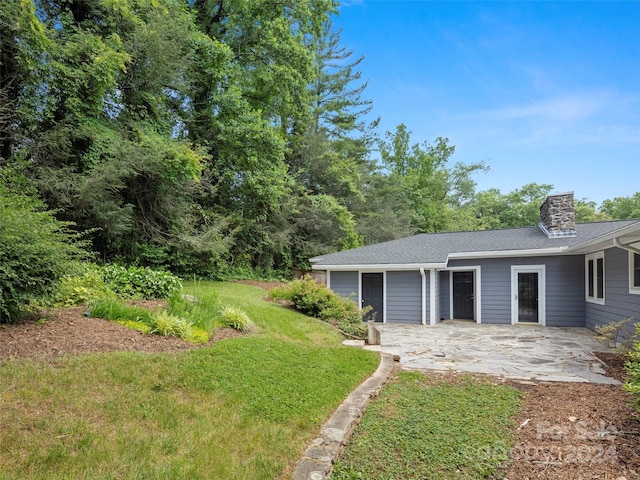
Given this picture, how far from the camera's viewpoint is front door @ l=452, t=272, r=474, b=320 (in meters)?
11.8

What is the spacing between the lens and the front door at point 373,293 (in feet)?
37.4

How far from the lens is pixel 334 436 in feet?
9.67

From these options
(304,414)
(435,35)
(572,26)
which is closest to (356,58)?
(435,35)

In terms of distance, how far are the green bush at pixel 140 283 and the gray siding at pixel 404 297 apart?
22.3 feet

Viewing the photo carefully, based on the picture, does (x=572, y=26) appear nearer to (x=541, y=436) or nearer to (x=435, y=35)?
(x=435, y=35)

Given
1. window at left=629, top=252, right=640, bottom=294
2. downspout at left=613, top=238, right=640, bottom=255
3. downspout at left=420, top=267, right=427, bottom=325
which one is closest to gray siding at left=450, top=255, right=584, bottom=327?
downspout at left=420, top=267, right=427, bottom=325

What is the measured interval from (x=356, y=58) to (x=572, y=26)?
14.2m

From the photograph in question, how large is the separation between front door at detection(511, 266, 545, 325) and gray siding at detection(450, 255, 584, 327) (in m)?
0.15

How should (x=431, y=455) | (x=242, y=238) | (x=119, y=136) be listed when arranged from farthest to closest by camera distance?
1. (x=242, y=238)
2. (x=119, y=136)
3. (x=431, y=455)

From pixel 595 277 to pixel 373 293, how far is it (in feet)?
20.2

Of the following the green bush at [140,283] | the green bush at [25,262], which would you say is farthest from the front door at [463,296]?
the green bush at [25,262]

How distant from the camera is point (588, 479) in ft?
8.48

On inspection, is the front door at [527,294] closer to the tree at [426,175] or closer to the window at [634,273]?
the window at [634,273]

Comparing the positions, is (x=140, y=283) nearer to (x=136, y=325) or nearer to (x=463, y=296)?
(x=136, y=325)
